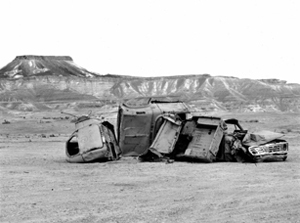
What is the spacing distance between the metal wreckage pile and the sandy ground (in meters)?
0.53

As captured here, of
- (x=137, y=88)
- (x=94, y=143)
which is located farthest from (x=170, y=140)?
(x=137, y=88)

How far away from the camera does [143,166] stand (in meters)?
15.8

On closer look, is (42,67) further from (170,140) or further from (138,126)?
(170,140)

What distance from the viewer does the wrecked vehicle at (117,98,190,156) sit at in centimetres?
1794

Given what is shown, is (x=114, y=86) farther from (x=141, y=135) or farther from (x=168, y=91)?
(x=141, y=135)

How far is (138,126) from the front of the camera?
711 inches

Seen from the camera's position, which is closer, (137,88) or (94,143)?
(94,143)

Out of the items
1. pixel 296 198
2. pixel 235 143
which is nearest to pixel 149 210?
pixel 296 198

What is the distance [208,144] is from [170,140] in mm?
1200

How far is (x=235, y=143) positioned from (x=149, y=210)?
831 cm

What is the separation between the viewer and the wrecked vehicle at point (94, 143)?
55.7 ft

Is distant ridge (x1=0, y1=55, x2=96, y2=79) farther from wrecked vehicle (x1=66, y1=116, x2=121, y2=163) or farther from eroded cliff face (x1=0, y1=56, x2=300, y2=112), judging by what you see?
→ wrecked vehicle (x1=66, y1=116, x2=121, y2=163)

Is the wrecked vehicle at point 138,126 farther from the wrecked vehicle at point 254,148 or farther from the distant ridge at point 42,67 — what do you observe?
the distant ridge at point 42,67

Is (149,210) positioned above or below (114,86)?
above
